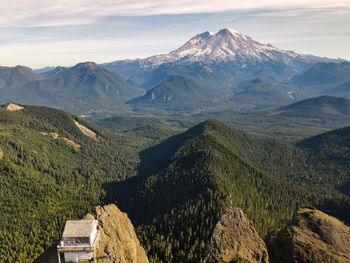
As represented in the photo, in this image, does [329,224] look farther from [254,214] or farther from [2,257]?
[2,257]

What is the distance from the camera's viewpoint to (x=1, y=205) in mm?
188125

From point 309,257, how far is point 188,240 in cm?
8734

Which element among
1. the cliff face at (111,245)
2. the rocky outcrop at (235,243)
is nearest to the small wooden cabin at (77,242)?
the cliff face at (111,245)

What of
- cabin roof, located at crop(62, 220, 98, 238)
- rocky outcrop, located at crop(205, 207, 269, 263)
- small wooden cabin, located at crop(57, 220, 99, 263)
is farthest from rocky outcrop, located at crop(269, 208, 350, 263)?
cabin roof, located at crop(62, 220, 98, 238)

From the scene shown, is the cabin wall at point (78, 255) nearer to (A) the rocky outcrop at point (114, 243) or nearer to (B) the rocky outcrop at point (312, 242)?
(A) the rocky outcrop at point (114, 243)

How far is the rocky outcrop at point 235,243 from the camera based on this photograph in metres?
67.9

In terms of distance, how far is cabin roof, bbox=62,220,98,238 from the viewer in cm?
5553

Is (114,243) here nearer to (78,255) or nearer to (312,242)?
(78,255)

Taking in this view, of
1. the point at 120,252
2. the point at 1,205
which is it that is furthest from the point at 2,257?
the point at 120,252

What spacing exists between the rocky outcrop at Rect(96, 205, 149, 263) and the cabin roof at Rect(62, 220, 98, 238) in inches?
412

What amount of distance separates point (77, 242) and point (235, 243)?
44973 millimetres

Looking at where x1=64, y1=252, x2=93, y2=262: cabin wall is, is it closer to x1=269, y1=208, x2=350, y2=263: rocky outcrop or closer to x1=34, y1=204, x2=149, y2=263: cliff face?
x1=34, y1=204, x2=149, y2=263: cliff face

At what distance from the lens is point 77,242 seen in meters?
56.5

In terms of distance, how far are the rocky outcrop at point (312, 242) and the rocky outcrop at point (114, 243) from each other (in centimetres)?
Result: 4303
